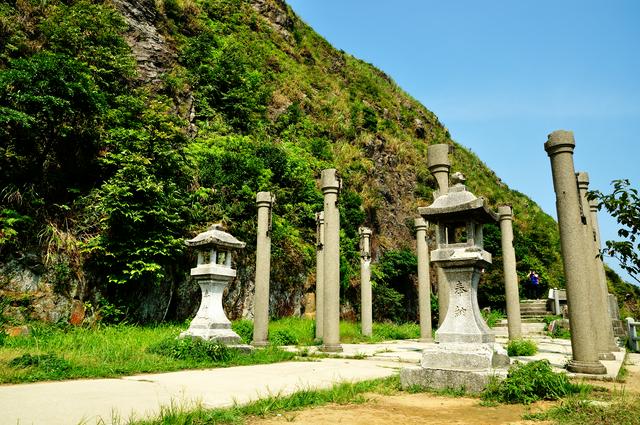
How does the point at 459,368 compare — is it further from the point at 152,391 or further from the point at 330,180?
the point at 330,180

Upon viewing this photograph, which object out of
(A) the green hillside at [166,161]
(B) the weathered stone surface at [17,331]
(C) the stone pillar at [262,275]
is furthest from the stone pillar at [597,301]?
(B) the weathered stone surface at [17,331]

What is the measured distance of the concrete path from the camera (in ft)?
12.1

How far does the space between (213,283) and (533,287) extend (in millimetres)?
24763

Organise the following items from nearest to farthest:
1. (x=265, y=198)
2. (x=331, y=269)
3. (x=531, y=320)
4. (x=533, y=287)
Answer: (x=331, y=269) < (x=265, y=198) < (x=531, y=320) < (x=533, y=287)

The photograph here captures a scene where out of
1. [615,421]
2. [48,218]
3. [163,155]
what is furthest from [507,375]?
[48,218]

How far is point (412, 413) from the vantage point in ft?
14.2

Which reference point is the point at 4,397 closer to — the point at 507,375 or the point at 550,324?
the point at 507,375

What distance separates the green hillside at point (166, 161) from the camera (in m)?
11.9

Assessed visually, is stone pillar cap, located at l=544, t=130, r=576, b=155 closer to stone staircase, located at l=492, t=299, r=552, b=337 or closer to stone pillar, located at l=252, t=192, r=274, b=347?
stone pillar, located at l=252, t=192, r=274, b=347

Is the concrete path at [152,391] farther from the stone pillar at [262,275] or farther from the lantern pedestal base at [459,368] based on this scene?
the stone pillar at [262,275]

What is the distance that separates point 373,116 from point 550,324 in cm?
2003

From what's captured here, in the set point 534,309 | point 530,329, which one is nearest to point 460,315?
point 530,329

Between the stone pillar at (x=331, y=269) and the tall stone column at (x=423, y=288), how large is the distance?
5.26 meters

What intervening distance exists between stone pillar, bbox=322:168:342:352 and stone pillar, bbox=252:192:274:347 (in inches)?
62.8
